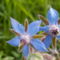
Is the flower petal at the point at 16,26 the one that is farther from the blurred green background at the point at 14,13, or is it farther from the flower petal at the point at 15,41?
the blurred green background at the point at 14,13

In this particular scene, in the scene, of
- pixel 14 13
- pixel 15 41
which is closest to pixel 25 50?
pixel 15 41

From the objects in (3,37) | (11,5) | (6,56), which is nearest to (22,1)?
(11,5)

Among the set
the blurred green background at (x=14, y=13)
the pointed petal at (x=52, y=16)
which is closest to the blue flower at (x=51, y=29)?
the pointed petal at (x=52, y=16)

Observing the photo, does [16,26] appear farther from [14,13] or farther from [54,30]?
[14,13]

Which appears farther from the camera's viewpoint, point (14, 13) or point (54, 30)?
point (14, 13)

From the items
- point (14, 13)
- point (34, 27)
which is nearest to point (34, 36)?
point (34, 27)

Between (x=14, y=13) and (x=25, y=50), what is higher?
(x=14, y=13)
